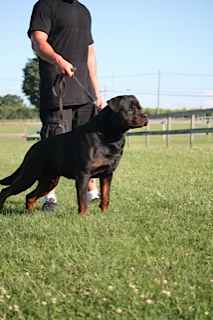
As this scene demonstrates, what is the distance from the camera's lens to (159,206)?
5223 millimetres

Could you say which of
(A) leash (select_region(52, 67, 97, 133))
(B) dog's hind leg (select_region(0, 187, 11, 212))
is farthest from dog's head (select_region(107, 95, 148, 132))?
(B) dog's hind leg (select_region(0, 187, 11, 212))

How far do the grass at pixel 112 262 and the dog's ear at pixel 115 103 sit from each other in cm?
103

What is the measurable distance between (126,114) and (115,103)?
0.52ft

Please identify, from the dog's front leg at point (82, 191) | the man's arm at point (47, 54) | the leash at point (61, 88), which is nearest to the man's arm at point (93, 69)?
the leash at point (61, 88)

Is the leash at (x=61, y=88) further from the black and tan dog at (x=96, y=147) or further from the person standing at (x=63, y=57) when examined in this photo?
the black and tan dog at (x=96, y=147)

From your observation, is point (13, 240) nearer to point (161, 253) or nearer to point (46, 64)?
point (161, 253)

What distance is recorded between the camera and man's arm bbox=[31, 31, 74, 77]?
186 inches

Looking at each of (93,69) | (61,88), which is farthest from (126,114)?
(93,69)

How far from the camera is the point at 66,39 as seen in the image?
18.0ft

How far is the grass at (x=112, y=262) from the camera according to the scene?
253 cm

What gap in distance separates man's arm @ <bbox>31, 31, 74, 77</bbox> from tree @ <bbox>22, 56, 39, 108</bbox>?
72.5m

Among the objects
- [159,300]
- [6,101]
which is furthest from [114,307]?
[6,101]

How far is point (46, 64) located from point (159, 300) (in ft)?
11.9

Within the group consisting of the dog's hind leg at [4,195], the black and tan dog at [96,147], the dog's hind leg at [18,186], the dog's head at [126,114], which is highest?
the dog's head at [126,114]
